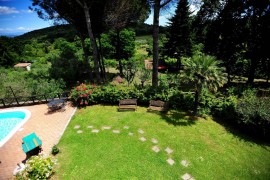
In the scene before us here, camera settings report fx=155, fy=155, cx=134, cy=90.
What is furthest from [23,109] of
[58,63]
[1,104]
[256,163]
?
[256,163]

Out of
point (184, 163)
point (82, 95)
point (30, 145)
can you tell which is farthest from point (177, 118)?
point (30, 145)

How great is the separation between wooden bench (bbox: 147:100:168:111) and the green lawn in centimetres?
85

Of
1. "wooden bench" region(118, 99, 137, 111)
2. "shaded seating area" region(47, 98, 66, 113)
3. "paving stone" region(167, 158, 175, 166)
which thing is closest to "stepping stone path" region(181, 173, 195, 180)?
"paving stone" region(167, 158, 175, 166)

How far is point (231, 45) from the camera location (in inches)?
764

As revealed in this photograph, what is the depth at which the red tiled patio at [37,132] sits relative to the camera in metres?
8.16

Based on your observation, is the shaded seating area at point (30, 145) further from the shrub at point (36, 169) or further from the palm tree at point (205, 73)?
the palm tree at point (205, 73)

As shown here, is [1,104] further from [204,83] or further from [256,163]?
[256,163]

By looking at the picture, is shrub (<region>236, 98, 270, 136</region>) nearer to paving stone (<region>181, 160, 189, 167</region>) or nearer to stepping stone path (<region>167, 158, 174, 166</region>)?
paving stone (<region>181, 160, 189, 167</region>)

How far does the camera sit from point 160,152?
8.38 meters

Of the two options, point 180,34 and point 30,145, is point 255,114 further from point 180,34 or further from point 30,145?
point 180,34

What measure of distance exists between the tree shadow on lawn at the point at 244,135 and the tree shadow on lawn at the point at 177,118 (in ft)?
6.47

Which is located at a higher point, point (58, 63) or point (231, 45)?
point (231, 45)

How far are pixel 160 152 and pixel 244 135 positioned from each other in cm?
577

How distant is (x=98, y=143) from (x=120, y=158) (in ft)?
5.93
